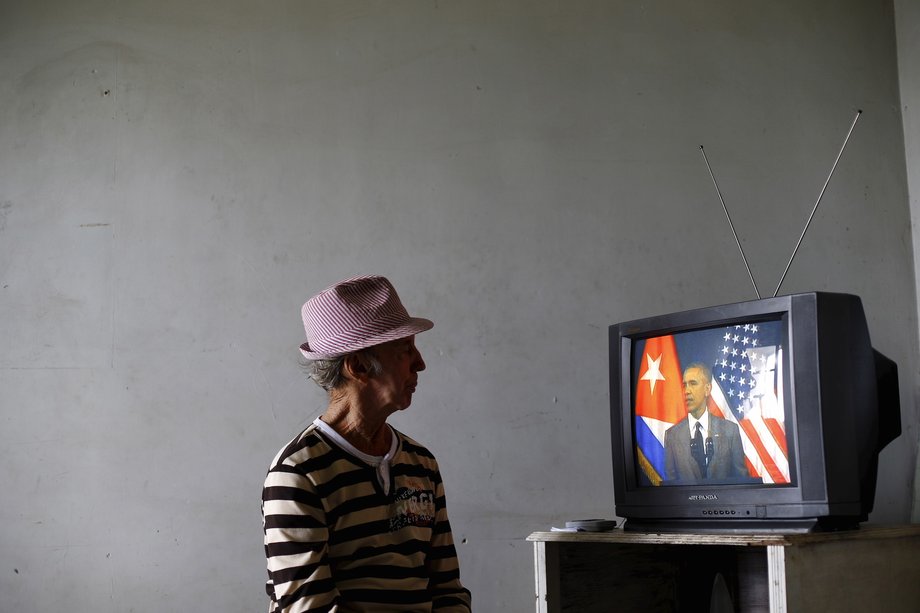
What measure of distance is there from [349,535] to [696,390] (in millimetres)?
851

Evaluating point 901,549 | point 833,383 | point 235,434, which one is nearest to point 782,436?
point 833,383

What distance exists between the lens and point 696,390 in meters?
2.00

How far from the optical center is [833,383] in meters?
→ 1.84

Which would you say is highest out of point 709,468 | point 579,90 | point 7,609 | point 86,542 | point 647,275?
point 579,90

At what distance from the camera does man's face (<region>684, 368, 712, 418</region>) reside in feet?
6.52

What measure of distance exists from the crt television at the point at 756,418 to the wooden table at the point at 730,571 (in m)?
0.08

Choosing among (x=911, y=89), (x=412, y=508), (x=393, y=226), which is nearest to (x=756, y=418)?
(x=412, y=508)

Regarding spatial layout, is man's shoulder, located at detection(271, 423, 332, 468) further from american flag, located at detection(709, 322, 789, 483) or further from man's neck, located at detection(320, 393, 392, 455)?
american flag, located at detection(709, 322, 789, 483)

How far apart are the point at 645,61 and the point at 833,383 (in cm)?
117

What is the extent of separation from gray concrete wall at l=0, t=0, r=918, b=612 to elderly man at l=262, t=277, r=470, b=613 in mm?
621

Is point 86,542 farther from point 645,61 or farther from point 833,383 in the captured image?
point 645,61

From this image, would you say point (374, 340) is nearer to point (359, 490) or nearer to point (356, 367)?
point (356, 367)

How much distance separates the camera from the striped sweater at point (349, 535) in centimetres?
155

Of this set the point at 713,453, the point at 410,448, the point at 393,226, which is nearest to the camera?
the point at 410,448
